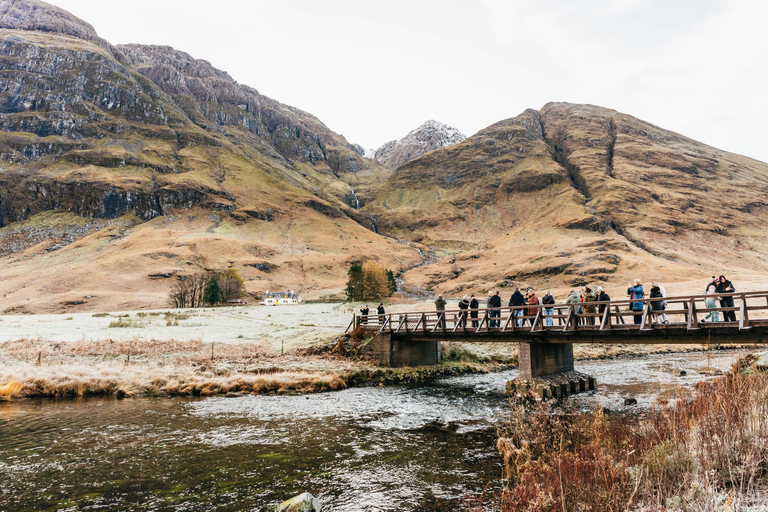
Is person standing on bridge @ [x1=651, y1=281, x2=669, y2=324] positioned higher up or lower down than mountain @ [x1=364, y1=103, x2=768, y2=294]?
lower down

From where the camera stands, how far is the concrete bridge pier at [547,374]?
20.1 meters

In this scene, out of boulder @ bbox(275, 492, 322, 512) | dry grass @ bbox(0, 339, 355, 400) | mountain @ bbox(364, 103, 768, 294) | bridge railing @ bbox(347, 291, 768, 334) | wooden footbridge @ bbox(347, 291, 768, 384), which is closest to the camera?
boulder @ bbox(275, 492, 322, 512)

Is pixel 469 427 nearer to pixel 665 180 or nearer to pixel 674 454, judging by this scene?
pixel 674 454

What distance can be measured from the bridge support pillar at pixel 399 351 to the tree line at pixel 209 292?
71.0 meters

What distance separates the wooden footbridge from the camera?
1502 cm

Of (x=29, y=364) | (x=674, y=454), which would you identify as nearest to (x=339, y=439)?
(x=674, y=454)

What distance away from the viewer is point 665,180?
630 feet

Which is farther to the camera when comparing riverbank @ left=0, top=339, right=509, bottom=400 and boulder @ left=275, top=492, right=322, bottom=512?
riverbank @ left=0, top=339, right=509, bottom=400

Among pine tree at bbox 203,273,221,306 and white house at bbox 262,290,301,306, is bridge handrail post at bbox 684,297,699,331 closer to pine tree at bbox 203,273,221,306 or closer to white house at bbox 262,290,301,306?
pine tree at bbox 203,273,221,306

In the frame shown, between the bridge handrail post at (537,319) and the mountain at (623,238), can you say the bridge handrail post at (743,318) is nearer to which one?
the bridge handrail post at (537,319)

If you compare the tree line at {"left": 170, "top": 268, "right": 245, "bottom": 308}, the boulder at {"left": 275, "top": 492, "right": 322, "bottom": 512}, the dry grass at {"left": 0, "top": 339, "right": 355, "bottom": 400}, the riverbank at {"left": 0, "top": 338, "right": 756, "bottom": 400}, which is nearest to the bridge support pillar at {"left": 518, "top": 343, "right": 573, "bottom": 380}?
the riverbank at {"left": 0, "top": 338, "right": 756, "bottom": 400}

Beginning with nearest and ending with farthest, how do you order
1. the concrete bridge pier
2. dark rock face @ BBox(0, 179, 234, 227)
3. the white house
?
the concrete bridge pier
the white house
dark rock face @ BBox(0, 179, 234, 227)

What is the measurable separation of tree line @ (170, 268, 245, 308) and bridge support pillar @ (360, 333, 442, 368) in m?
71.0

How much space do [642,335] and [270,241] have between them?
552 ft
